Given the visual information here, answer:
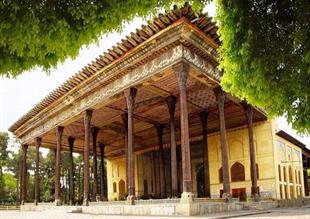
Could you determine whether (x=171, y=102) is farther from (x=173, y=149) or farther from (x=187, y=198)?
(x=187, y=198)

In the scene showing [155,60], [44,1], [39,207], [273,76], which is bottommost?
[39,207]

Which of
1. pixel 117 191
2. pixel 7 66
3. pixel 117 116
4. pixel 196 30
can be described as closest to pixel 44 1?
pixel 7 66

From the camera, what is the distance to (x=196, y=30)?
13000 millimetres

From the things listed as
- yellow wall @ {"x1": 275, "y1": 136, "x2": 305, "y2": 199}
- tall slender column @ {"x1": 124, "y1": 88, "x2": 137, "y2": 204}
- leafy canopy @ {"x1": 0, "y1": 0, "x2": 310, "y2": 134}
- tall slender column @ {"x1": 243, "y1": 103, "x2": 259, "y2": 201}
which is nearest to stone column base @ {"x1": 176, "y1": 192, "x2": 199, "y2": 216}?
tall slender column @ {"x1": 124, "y1": 88, "x2": 137, "y2": 204}

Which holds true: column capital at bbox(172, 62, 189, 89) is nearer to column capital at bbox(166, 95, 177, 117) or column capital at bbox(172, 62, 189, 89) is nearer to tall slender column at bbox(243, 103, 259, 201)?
column capital at bbox(166, 95, 177, 117)

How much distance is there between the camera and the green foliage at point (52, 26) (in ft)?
13.7

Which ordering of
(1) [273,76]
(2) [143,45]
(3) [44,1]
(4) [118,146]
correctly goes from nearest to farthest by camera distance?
(3) [44,1]
(1) [273,76]
(2) [143,45]
(4) [118,146]

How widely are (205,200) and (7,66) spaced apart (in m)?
10.0

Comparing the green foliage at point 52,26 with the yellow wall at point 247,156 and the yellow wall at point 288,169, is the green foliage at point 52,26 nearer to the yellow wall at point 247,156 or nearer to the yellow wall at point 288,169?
the yellow wall at point 247,156

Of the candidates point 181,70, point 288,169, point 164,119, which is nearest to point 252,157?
point 164,119

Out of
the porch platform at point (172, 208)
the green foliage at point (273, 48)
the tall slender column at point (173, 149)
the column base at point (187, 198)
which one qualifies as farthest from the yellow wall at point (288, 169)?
the green foliage at point (273, 48)

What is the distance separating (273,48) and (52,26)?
2.90m

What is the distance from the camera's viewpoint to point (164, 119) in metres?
22.5

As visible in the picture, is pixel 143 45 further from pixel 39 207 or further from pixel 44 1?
pixel 39 207
